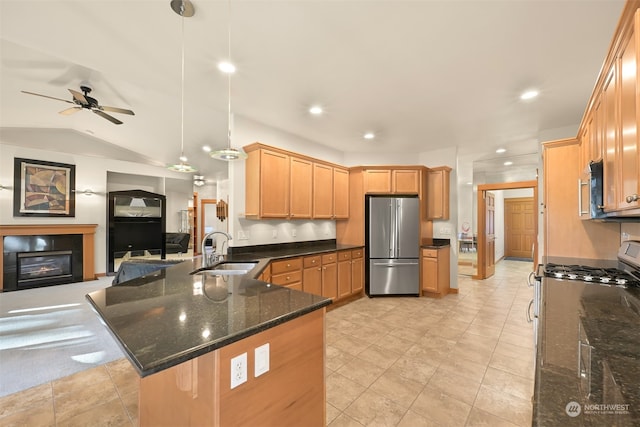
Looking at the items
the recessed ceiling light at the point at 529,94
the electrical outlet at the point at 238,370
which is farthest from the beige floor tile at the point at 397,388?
the recessed ceiling light at the point at 529,94

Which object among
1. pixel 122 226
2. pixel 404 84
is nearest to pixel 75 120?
pixel 122 226

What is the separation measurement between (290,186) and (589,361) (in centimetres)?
338

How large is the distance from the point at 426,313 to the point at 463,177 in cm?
375

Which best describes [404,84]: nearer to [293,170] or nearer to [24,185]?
[293,170]

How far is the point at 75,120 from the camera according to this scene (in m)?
5.00

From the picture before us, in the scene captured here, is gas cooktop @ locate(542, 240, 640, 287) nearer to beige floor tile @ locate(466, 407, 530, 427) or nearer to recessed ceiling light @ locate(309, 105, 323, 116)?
beige floor tile @ locate(466, 407, 530, 427)

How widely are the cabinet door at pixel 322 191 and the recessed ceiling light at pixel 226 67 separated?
78.3 inches

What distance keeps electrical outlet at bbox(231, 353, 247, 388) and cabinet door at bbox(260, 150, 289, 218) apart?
254cm

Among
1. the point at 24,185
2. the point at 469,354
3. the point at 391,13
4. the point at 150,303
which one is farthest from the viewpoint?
the point at 24,185

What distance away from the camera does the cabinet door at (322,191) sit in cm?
425

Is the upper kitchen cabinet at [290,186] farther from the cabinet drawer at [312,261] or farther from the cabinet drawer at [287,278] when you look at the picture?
the cabinet drawer at [287,278]

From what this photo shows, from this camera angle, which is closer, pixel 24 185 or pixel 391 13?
pixel 391 13

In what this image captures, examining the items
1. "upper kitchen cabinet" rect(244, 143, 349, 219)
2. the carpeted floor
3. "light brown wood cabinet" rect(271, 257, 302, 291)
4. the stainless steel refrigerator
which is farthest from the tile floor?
"upper kitchen cabinet" rect(244, 143, 349, 219)

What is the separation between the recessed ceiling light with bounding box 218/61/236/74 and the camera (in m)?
2.35
